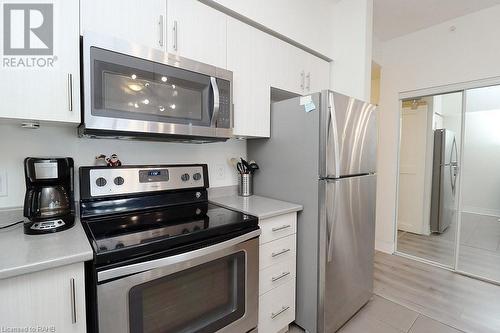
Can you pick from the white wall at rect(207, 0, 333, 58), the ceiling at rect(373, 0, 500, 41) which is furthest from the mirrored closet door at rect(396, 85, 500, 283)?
the white wall at rect(207, 0, 333, 58)

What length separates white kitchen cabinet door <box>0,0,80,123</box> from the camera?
2.97ft

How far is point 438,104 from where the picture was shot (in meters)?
2.88

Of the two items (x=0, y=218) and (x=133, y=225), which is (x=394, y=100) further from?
(x=0, y=218)

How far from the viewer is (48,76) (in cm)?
97

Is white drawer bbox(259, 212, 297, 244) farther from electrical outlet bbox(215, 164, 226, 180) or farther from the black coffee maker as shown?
the black coffee maker

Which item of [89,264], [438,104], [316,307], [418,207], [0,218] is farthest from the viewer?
[418,207]

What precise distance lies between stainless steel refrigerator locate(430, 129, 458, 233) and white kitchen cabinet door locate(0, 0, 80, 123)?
3.66 m

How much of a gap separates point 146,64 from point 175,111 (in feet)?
0.88

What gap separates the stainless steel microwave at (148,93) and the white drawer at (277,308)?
1.08 m

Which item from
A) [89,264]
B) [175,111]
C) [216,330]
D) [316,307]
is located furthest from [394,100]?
[89,264]

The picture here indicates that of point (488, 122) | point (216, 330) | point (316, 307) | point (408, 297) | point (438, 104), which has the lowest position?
point (408, 297)

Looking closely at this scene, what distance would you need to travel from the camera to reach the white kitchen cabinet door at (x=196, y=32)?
1308 mm

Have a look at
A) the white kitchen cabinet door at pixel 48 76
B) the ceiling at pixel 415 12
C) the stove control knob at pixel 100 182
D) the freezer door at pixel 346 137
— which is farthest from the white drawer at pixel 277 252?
the ceiling at pixel 415 12

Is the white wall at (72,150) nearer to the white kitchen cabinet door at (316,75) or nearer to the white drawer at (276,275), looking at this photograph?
the white drawer at (276,275)
